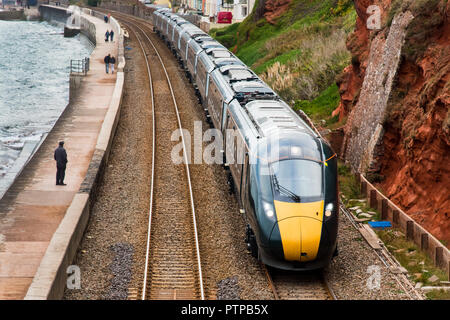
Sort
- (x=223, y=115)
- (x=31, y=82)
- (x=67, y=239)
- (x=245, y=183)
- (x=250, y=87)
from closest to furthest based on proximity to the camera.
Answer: (x=67, y=239) → (x=245, y=183) → (x=250, y=87) → (x=223, y=115) → (x=31, y=82)

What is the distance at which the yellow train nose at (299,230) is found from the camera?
13648 millimetres

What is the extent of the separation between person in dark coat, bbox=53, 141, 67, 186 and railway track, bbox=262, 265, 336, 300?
8107 millimetres

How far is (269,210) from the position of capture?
14008 millimetres

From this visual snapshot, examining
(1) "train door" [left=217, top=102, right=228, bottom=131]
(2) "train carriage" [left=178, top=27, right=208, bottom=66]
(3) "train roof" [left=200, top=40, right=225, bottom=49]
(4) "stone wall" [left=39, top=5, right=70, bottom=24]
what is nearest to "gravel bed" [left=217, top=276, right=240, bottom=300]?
(1) "train door" [left=217, top=102, right=228, bottom=131]

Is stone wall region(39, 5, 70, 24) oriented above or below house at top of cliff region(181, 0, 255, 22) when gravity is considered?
below

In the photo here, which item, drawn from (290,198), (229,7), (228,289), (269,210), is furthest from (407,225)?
(229,7)

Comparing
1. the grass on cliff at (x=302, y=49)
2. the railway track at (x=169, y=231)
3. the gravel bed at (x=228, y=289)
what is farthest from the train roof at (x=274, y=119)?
the grass on cliff at (x=302, y=49)

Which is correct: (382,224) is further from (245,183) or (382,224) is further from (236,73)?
(236,73)

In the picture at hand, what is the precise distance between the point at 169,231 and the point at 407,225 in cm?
597

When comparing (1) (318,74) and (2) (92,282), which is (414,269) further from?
(1) (318,74)

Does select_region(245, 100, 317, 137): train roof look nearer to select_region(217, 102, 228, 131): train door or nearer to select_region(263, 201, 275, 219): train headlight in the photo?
select_region(263, 201, 275, 219): train headlight

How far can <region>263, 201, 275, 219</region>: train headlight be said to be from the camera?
13.9 m

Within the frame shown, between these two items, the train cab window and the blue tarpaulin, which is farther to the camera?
the blue tarpaulin

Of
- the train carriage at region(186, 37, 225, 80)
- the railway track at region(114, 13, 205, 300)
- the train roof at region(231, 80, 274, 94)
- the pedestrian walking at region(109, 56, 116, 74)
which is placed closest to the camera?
the railway track at region(114, 13, 205, 300)
